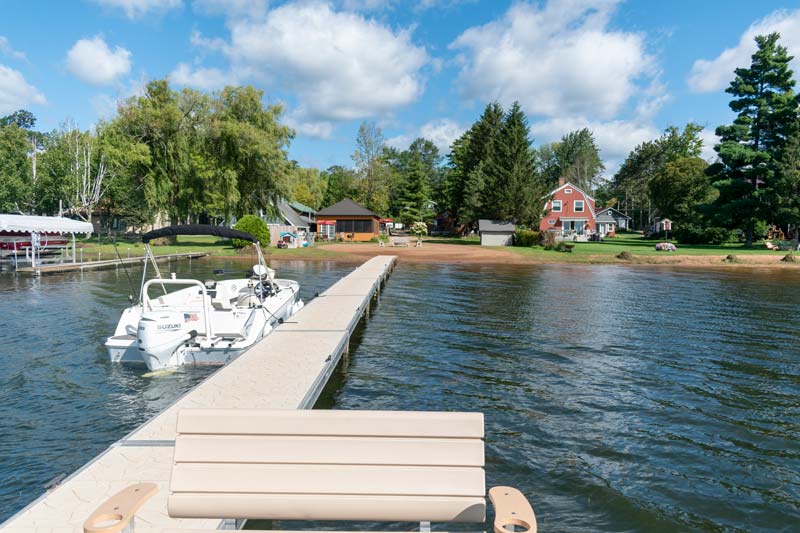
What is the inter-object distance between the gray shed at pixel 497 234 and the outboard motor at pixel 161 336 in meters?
47.7

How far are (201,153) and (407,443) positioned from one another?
50045 mm

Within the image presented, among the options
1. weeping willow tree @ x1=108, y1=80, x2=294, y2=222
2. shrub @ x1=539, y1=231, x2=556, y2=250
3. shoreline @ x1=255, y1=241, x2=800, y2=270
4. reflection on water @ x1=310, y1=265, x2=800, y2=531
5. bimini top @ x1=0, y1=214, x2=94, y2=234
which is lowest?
reflection on water @ x1=310, y1=265, x2=800, y2=531

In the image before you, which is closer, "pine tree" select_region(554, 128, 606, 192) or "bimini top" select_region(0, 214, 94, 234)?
"bimini top" select_region(0, 214, 94, 234)

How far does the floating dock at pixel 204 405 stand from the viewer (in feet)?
13.3

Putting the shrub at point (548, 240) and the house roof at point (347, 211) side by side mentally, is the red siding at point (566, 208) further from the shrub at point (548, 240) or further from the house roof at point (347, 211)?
the house roof at point (347, 211)

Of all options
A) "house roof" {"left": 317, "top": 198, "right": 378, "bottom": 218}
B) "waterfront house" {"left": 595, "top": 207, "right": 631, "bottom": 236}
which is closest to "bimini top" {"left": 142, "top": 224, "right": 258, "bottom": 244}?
"house roof" {"left": 317, "top": 198, "right": 378, "bottom": 218}

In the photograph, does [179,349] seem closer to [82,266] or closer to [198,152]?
Result: [82,266]

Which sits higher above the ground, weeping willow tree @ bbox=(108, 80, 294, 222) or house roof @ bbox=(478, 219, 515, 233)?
weeping willow tree @ bbox=(108, 80, 294, 222)

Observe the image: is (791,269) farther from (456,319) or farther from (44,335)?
(44,335)

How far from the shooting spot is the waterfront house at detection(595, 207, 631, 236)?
3260 inches

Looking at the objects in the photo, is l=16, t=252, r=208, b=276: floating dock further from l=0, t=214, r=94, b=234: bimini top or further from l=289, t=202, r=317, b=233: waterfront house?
l=289, t=202, r=317, b=233: waterfront house

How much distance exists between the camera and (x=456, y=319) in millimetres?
16078

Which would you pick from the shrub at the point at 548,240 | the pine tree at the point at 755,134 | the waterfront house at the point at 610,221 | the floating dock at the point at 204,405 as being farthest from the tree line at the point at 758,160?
the floating dock at the point at 204,405

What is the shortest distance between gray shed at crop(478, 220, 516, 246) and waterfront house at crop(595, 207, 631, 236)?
31.2 metres
